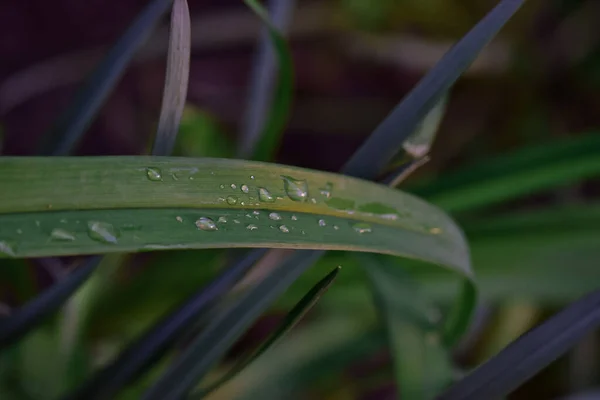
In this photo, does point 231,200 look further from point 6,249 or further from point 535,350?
point 535,350

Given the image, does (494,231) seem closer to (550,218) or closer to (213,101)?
(550,218)

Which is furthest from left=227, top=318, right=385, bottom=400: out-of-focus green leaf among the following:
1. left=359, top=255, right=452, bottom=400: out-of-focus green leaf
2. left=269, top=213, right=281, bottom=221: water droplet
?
left=269, top=213, right=281, bottom=221: water droplet

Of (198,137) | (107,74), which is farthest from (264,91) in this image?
(107,74)

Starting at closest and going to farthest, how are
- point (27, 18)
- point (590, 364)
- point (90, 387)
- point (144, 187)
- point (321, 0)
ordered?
point (144, 187) < point (90, 387) < point (590, 364) < point (27, 18) < point (321, 0)

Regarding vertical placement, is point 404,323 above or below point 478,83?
below

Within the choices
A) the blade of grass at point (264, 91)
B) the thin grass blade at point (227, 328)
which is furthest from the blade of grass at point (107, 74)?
the thin grass blade at point (227, 328)

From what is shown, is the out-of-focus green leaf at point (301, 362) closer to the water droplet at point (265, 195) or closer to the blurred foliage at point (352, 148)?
the blurred foliage at point (352, 148)

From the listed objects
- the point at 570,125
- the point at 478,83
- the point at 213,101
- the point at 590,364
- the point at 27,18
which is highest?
the point at 27,18

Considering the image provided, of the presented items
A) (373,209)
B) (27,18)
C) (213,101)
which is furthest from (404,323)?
(27,18)
